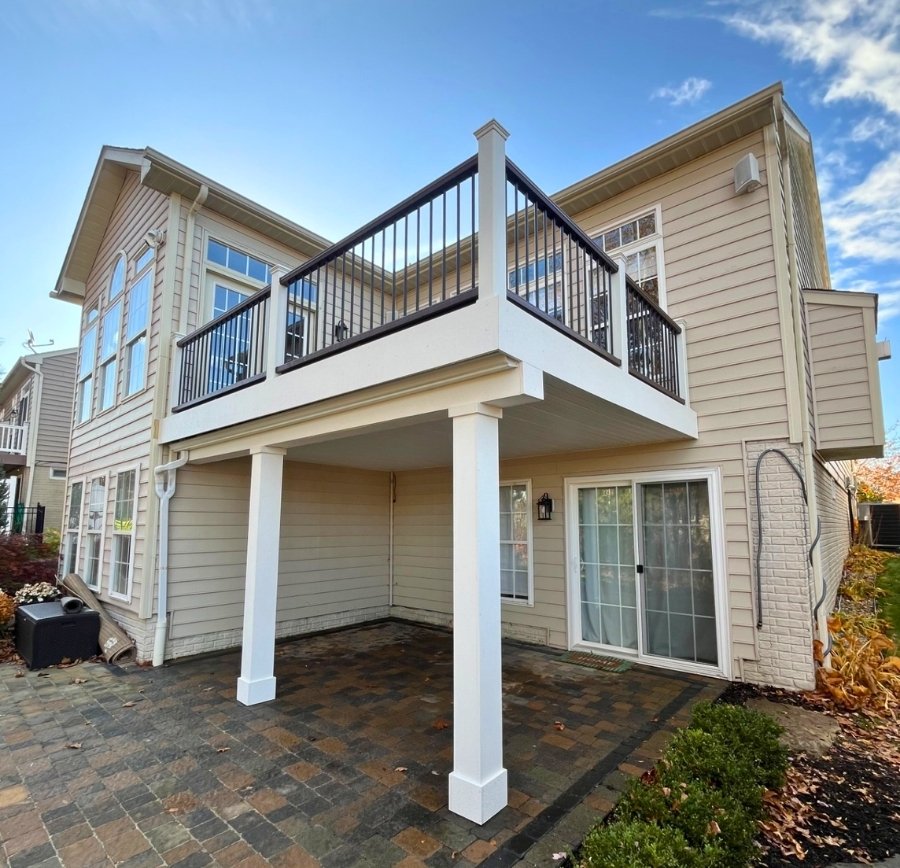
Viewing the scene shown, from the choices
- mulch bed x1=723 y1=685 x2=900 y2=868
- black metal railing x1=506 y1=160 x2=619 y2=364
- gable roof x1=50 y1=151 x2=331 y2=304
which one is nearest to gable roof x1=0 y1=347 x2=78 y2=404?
gable roof x1=50 y1=151 x2=331 y2=304

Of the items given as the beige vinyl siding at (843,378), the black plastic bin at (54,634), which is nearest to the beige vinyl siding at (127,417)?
the black plastic bin at (54,634)

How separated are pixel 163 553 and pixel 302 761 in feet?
11.1

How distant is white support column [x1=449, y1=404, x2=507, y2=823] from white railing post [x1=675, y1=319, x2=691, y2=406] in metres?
3.34

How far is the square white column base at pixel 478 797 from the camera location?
2.71m

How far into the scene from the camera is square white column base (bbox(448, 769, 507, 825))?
271cm

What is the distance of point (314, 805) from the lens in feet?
9.49

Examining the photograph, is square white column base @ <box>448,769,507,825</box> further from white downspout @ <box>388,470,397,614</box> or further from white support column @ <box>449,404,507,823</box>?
white downspout @ <box>388,470,397,614</box>

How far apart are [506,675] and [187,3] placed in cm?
984

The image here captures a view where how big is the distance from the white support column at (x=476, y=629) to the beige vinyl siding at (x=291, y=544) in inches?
176

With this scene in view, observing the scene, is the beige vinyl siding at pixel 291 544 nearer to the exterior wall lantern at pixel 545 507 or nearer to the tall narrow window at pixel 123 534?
the tall narrow window at pixel 123 534

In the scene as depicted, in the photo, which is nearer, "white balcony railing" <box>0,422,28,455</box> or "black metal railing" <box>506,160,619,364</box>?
"black metal railing" <box>506,160,619,364</box>

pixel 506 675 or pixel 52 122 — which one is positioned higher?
pixel 52 122

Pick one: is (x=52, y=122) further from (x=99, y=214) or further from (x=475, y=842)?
(x=475, y=842)

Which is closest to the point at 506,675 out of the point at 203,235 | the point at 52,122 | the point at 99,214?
the point at 203,235
